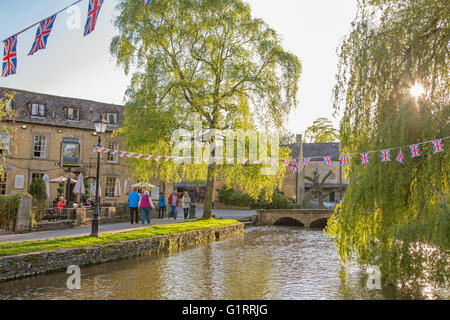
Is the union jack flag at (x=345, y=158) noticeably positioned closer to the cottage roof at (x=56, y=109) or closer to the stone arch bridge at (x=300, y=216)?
the stone arch bridge at (x=300, y=216)

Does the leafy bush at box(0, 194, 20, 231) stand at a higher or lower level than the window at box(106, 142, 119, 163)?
lower

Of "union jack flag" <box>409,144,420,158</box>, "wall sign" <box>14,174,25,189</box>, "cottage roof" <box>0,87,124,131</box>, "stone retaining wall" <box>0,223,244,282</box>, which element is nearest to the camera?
"union jack flag" <box>409,144,420,158</box>

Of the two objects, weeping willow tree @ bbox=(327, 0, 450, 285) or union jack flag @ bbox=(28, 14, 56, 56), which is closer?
weeping willow tree @ bbox=(327, 0, 450, 285)

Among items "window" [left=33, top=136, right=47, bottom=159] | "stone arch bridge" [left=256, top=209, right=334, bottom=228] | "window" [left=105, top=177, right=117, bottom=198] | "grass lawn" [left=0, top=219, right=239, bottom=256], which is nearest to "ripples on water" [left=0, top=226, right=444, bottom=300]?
"grass lawn" [left=0, top=219, right=239, bottom=256]

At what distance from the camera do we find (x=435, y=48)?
8.77 metres

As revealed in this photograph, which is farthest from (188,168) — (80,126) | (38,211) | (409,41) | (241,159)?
(409,41)

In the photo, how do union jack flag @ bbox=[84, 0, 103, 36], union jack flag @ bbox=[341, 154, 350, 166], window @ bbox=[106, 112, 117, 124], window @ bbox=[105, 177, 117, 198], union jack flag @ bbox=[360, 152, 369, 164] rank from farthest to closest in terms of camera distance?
1. window @ bbox=[106, 112, 117, 124]
2. window @ bbox=[105, 177, 117, 198]
3. union jack flag @ bbox=[341, 154, 350, 166]
4. union jack flag @ bbox=[360, 152, 369, 164]
5. union jack flag @ bbox=[84, 0, 103, 36]

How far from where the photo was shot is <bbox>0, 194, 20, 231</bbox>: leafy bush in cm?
1493

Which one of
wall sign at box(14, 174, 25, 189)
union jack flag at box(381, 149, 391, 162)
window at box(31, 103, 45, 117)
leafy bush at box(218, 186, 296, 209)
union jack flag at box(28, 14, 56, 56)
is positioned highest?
window at box(31, 103, 45, 117)

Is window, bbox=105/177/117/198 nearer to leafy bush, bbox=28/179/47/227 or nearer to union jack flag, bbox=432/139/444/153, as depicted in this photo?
leafy bush, bbox=28/179/47/227

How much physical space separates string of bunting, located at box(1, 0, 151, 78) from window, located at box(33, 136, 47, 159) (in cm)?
2050

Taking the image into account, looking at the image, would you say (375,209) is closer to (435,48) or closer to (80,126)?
(435,48)

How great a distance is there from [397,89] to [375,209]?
2.96 metres

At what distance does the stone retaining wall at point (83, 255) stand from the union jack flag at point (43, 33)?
17.7 ft
